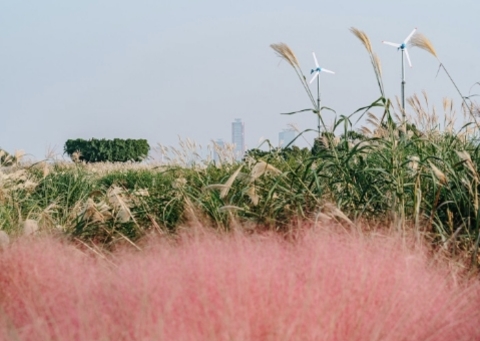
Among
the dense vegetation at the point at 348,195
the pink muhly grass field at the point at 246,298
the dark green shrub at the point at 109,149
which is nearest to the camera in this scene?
the pink muhly grass field at the point at 246,298

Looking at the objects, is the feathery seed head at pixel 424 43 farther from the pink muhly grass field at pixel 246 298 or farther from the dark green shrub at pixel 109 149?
the dark green shrub at pixel 109 149

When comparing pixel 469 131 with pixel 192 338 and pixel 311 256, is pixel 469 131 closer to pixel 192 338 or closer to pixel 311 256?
pixel 311 256

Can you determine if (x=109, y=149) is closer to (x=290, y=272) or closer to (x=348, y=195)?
(x=348, y=195)

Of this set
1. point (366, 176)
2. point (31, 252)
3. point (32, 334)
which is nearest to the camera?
point (32, 334)

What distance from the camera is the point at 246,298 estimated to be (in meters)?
2.43

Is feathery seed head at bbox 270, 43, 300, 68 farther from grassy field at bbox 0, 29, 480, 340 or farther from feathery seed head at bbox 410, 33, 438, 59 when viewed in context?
feathery seed head at bbox 410, 33, 438, 59

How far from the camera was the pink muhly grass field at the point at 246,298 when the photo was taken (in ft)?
7.49

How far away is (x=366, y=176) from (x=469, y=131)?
1.55 metres

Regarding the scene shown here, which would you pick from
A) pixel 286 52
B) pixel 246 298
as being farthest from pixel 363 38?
pixel 246 298

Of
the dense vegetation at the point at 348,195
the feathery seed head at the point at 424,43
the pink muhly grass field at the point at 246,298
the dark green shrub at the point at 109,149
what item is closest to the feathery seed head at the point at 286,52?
the dense vegetation at the point at 348,195

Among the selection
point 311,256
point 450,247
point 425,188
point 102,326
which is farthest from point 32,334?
point 425,188

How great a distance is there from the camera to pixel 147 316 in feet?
7.47

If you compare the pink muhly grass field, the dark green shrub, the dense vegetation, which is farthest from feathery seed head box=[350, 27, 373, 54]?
the dark green shrub

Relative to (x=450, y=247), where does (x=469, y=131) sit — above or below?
above
